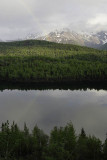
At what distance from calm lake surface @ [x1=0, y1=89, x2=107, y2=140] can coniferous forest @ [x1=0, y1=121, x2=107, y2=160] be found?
17.5 metres

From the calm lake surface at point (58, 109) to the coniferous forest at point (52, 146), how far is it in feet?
57.4

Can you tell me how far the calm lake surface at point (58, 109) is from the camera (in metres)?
69.3

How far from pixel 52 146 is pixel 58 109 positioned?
54.3 metres

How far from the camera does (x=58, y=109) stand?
89.2 metres

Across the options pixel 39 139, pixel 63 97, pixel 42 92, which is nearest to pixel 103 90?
pixel 63 97

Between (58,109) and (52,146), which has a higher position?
(52,146)

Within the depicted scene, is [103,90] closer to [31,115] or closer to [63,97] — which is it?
[63,97]

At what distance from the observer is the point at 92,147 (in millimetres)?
40438

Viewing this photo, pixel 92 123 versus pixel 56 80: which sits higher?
pixel 56 80

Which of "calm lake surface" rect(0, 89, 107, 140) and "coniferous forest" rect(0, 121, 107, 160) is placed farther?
"calm lake surface" rect(0, 89, 107, 140)

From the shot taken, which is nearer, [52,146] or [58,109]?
[52,146]

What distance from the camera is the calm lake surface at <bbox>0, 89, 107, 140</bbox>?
69.3 m

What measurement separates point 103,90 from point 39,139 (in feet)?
306

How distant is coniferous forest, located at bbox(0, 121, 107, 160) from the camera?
115ft
